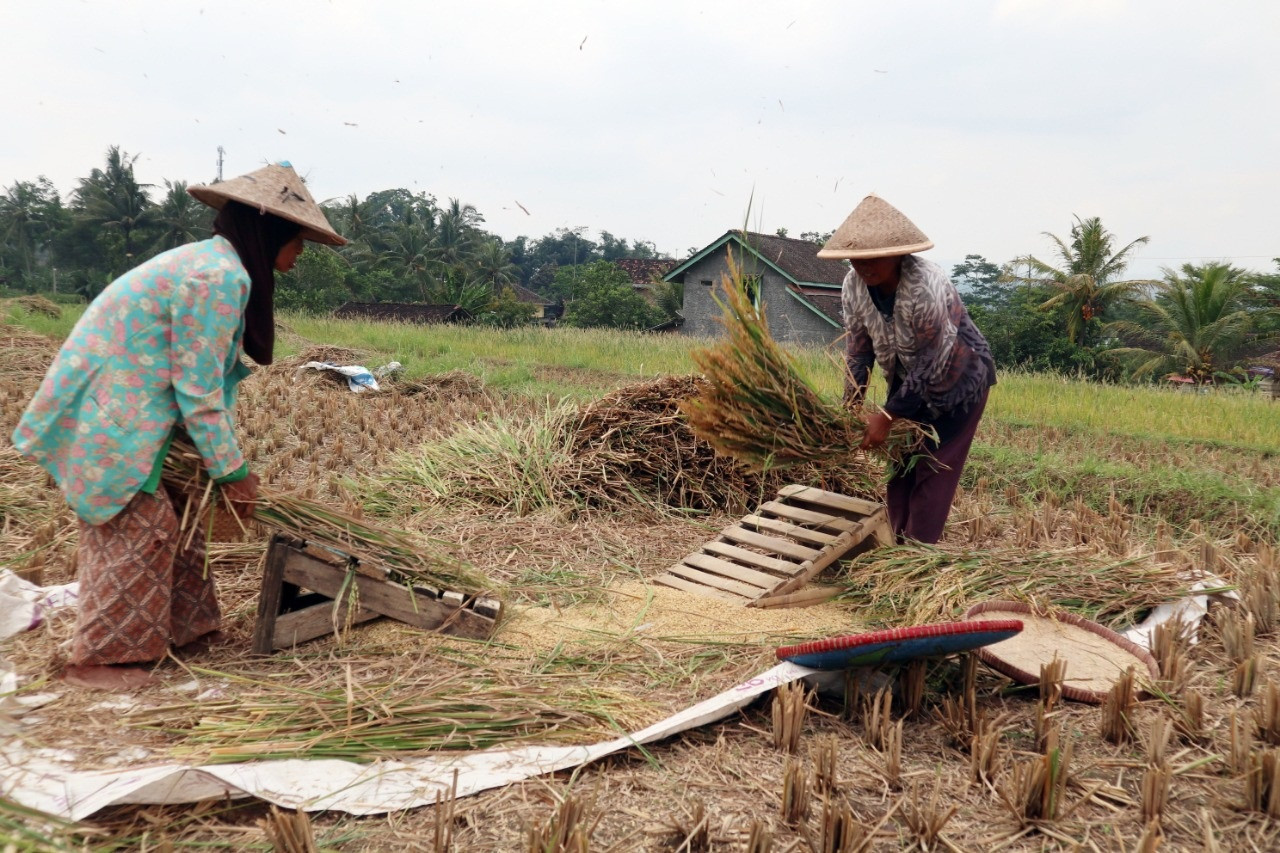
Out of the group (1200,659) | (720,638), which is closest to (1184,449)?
(1200,659)

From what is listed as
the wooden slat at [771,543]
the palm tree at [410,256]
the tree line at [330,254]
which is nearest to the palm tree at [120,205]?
the tree line at [330,254]

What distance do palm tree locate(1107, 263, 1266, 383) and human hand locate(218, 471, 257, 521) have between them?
2295 centimetres

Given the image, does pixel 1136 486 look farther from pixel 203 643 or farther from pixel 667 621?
pixel 203 643

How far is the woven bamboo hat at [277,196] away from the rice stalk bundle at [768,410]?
149 centimetres

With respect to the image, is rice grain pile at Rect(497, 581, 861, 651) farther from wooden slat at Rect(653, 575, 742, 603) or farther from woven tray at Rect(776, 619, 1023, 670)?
woven tray at Rect(776, 619, 1023, 670)

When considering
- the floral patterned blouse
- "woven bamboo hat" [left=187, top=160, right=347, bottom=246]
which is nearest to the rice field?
the floral patterned blouse

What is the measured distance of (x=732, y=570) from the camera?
11.7ft

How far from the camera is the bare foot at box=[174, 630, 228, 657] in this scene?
276 cm

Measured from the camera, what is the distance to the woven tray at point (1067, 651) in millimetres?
2547

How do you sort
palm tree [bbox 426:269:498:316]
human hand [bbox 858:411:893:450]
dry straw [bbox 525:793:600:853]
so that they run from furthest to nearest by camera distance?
palm tree [bbox 426:269:498:316], human hand [bbox 858:411:893:450], dry straw [bbox 525:793:600:853]

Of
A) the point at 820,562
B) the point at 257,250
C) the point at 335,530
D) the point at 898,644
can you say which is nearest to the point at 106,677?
the point at 335,530

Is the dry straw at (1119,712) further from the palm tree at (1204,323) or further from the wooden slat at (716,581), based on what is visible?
the palm tree at (1204,323)

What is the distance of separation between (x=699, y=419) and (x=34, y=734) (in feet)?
7.72

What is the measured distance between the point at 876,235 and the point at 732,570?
137cm
